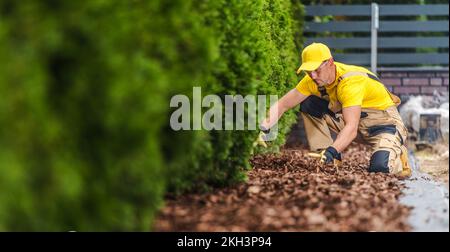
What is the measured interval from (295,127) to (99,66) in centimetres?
817

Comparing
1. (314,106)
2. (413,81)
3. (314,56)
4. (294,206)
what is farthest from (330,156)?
(413,81)

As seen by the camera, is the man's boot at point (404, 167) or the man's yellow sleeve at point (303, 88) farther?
the man's yellow sleeve at point (303, 88)

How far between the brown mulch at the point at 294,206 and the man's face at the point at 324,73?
2.96 feet

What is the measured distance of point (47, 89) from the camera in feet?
10.1

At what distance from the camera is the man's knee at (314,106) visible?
7.66 metres

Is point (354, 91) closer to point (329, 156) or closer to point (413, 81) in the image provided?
point (329, 156)

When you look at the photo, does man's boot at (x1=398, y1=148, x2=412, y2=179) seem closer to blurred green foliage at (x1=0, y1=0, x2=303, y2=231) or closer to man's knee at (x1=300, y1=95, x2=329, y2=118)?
man's knee at (x1=300, y1=95, x2=329, y2=118)

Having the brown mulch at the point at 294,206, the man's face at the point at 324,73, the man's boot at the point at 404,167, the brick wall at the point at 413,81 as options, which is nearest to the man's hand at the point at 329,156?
the brown mulch at the point at 294,206

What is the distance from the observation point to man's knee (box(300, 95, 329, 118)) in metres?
7.66

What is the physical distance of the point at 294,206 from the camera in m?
4.82

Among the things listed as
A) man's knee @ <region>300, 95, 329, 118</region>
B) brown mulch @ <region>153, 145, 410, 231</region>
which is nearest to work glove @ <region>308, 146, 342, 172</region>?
brown mulch @ <region>153, 145, 410, 231</region>

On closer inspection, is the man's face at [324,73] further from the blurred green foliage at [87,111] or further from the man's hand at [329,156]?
the blurred green foliage at [87,111]
